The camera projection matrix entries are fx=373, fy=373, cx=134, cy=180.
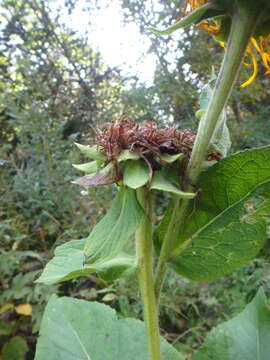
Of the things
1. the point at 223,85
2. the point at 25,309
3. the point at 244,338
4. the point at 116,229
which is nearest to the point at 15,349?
the point at 25,309

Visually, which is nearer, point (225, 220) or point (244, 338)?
point (225, 220)

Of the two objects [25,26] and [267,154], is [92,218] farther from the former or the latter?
[25,26]

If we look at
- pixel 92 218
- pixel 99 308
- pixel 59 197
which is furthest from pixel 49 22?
pixel 99 308

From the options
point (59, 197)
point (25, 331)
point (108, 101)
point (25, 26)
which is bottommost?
point (25, 331)

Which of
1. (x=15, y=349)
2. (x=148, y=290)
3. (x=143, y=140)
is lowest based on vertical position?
(x=15, y=349)

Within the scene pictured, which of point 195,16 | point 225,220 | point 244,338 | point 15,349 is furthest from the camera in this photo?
point 15,349

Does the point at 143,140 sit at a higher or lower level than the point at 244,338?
higher

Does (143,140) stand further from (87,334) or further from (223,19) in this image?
(87,334)
